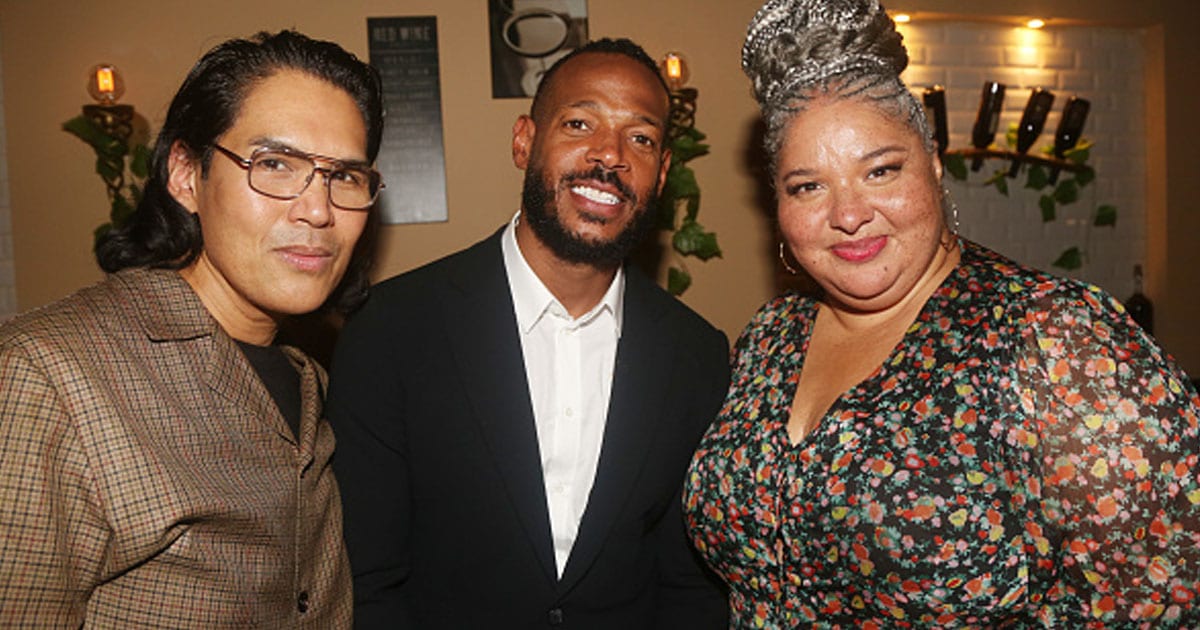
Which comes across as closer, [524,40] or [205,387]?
[205,387]

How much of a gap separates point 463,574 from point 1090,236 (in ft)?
13.3

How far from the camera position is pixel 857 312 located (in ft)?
5.97

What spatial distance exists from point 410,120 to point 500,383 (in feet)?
6.97

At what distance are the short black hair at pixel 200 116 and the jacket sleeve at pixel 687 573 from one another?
0.99 m

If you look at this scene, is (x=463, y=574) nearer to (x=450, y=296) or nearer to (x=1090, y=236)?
(x=450, y=296)

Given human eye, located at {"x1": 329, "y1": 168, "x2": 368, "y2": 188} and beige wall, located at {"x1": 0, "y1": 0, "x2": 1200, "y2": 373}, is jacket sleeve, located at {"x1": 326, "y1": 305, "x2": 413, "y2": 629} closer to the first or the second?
human eye, located at {"x1": 329, "y1": 168, "x2": 368, "y2": 188}

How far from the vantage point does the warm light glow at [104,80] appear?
3.36 metres

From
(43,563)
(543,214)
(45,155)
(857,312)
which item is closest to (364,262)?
(543,214)

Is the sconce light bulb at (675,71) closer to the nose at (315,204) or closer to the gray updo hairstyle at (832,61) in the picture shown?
the gray updo hairstyle at (832,61)

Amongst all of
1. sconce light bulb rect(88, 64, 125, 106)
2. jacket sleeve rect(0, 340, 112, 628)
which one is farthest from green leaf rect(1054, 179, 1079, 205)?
jacket sleeve rect(0, 340, 112, 628)

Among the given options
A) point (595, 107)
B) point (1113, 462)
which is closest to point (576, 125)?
point (595, 107)

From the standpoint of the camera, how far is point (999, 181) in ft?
14.3

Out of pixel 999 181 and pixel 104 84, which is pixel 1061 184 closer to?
pixel 999 181

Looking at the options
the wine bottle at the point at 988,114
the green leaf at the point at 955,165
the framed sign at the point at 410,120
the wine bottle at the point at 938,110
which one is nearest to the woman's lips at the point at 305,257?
the framed sign at the point at 410,120
